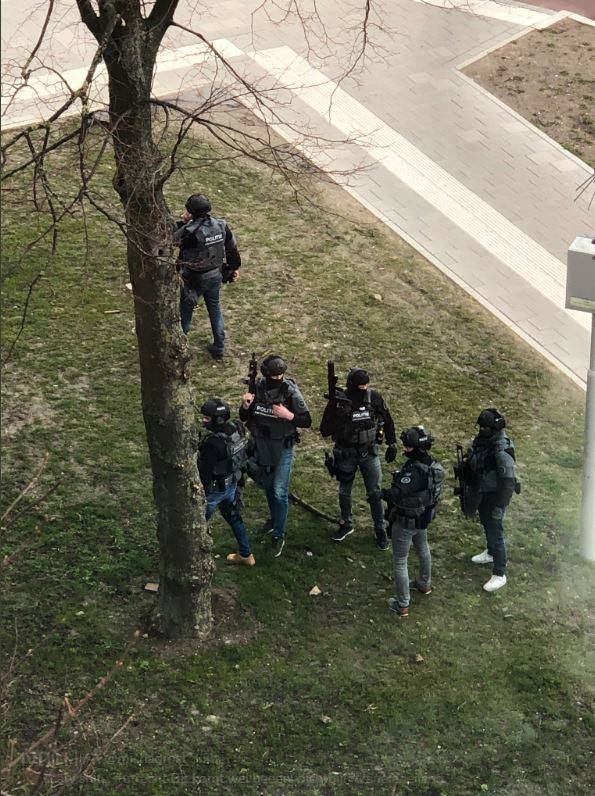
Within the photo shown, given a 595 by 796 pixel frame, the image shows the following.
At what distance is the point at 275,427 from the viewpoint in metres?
8.71

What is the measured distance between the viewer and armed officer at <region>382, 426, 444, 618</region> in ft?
26.4

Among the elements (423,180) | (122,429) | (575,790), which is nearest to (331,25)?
(423,180)

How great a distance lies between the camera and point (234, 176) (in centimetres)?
1403

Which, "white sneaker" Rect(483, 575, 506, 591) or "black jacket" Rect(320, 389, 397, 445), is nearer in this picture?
"black jacket" Rect(320, 389, 397, 445)

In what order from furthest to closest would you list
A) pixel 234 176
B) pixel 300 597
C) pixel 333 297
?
pixel 234 176 → pixel 333 297 → pixel 300 597

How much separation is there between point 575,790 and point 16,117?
11024 millimetres

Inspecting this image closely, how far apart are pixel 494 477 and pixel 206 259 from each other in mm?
3425

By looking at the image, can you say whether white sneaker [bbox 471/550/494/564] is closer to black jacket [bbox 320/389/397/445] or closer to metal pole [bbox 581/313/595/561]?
metal pole [bbox 581/313/595/561]

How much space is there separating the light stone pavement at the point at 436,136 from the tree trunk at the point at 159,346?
16.5ft

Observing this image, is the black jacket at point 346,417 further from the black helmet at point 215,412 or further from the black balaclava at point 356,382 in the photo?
the black helmet at point 215,412

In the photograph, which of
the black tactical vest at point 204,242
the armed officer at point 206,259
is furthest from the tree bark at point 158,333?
the black tactical vest at point 204,242

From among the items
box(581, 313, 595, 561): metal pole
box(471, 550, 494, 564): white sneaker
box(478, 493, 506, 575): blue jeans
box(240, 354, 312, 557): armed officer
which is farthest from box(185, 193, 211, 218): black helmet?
box(471, 550, 494, 564): white sneaker

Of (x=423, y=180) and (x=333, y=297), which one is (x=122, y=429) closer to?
(x=333, y=297)

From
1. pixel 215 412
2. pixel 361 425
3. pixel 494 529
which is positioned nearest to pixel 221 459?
pixel 215 412
